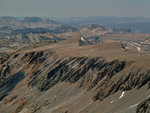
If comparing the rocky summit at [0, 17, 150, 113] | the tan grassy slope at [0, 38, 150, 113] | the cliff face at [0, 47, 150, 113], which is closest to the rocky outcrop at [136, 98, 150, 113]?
the rocky summit at [0, 17, 150, 113]

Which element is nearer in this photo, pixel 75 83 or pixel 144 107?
pixel 144 107

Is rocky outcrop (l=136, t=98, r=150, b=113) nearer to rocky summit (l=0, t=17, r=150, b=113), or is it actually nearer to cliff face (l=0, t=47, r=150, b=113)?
rocky summit (l=0, t=17, r=150, b=113)

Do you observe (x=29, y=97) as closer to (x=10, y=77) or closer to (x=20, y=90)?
(x=20, y=90)

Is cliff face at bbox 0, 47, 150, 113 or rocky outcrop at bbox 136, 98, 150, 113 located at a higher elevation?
rocky outcrop at bbox 136, 98, 150, 113

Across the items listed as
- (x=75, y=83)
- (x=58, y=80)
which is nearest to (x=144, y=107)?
(x=75, y=83)

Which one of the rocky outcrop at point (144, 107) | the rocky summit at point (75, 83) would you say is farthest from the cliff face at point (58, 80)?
the rocky outcrop at point (144, 107)

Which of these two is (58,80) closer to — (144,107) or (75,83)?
(75,83)

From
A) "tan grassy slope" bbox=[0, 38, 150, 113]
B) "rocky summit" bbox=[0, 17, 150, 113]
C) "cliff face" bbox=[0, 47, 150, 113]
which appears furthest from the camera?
"cliff face" bbox=[0, 47, 150, 113]

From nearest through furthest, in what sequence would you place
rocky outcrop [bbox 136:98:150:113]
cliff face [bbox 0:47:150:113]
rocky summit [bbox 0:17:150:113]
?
rocky outcrop [bbox 136:98:150:113] < rocky summit [bbox 0:17:150:113] < cliff face [bbox 0:47:150:113]

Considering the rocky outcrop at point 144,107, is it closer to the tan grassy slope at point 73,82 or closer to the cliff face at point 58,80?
the tan grassy slope at point 73,82
